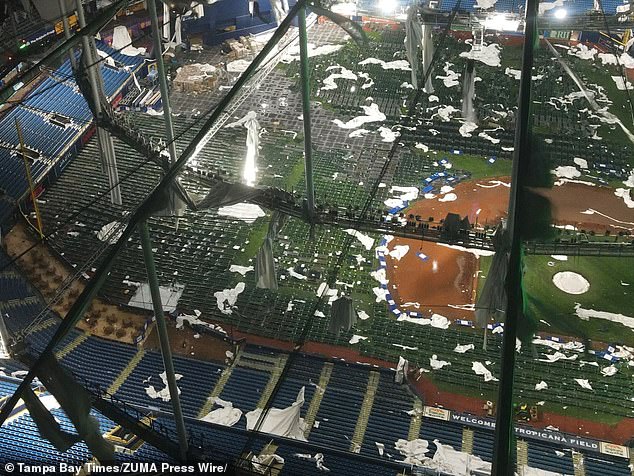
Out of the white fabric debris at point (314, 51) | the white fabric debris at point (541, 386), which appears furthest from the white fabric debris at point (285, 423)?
the white fabric debris at point (314, 51)

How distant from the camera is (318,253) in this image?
26266 millimetres

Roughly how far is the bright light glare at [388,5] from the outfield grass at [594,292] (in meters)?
19.3

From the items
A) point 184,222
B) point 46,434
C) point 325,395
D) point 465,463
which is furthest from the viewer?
point 184,222

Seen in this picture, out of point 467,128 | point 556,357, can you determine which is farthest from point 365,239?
point 467,128

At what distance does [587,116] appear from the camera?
33.0 meters

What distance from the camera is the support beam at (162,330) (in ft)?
47.4

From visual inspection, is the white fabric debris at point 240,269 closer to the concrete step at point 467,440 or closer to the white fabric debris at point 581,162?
the concrete step at point 467,440

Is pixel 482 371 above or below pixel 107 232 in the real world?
below

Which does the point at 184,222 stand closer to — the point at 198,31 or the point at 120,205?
the point at 120,205

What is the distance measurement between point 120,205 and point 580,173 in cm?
1886

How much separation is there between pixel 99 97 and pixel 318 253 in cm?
943

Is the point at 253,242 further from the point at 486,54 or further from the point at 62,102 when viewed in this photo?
the point at 486,54

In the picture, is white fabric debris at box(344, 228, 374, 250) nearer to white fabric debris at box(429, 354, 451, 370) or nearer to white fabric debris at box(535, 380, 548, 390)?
white fabric debris at box(429, 354, 451, 370)

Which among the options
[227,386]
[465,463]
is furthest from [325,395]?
[465,463]
